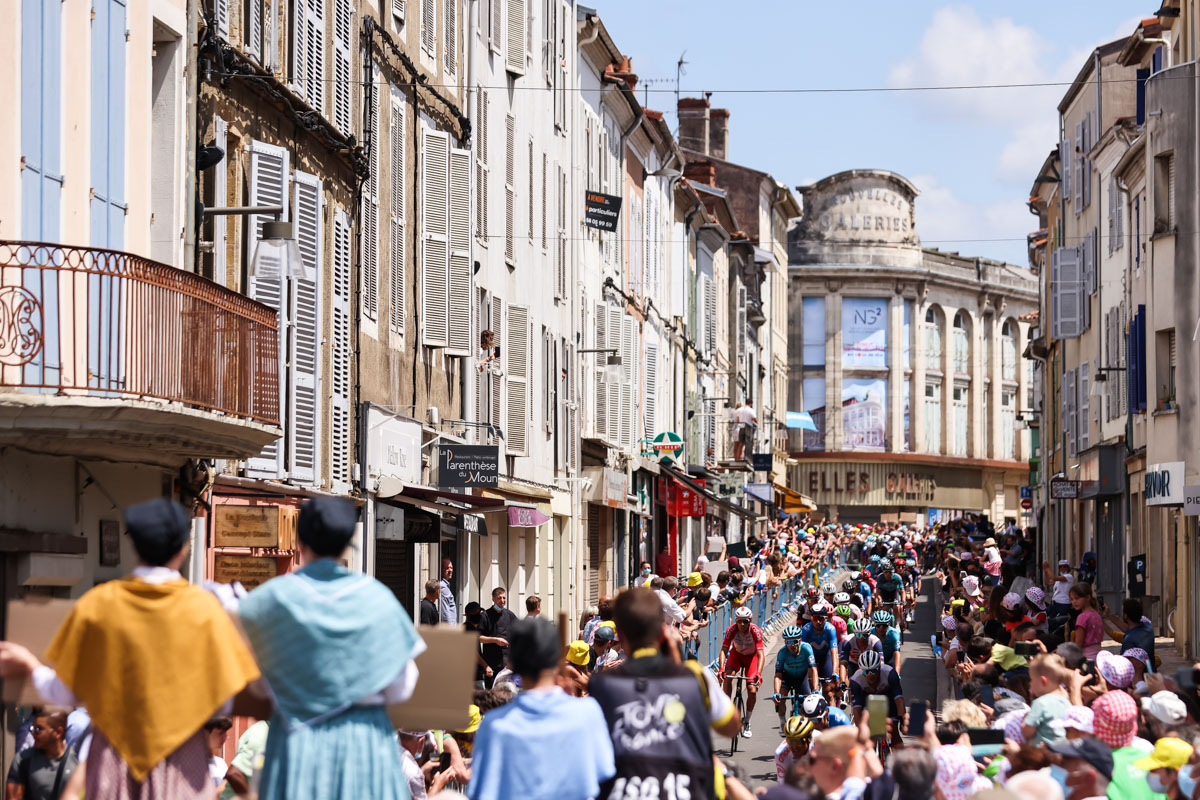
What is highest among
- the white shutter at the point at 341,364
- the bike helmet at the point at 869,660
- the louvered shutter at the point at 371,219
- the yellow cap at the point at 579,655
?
the louvered shutter at the point at 371,219

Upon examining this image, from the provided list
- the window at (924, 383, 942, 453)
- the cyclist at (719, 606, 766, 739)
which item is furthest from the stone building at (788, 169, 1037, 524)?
the cyclist at (719, 606, 766, 739)

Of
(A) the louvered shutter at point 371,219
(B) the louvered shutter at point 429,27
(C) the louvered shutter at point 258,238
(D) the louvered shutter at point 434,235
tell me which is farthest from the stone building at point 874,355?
(C) the louvered shutter at point 258,238

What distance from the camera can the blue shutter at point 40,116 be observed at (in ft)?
42.8

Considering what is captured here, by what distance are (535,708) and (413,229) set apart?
1824 cm

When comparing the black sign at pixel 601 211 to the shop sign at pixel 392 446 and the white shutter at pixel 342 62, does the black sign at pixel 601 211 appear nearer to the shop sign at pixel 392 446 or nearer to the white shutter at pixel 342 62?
the shop sign at pixel 392 446

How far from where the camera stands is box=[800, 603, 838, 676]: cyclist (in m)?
19.8

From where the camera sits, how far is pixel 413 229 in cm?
2422

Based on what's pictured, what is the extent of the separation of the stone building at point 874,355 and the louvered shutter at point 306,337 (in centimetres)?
7165

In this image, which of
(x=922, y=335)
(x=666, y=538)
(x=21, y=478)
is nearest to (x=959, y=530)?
(x=666, y=538)

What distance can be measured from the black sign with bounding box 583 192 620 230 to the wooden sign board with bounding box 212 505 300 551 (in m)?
18.8

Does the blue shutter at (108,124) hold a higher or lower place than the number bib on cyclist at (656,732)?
higher

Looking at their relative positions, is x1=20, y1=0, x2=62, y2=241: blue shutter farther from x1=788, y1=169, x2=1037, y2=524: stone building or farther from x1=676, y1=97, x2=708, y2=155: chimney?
x1=788, y1=169, x2=1037, y2=524: stone building

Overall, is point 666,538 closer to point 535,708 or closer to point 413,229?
point 413,229

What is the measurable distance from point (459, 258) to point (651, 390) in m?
19.9
